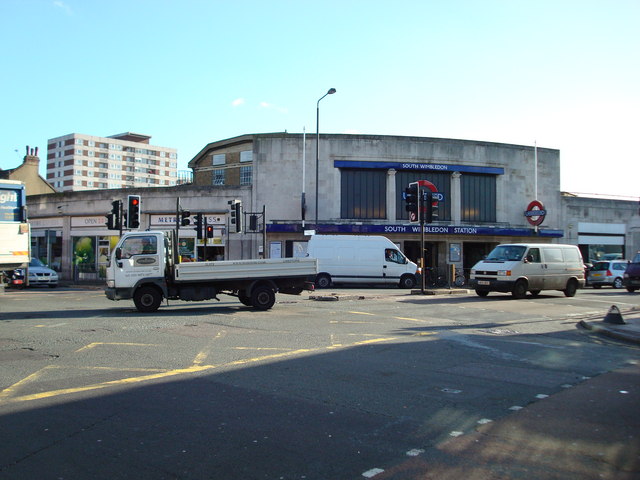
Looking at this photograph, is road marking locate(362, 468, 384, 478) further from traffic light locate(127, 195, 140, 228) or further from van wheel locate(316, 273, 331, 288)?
van wheel locate(316, 273, 331, 288)

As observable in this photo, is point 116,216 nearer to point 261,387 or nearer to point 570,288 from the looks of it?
point 261,387

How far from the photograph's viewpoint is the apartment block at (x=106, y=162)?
366 ft

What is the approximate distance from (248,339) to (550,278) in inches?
558

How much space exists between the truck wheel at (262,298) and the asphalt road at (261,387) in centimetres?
195

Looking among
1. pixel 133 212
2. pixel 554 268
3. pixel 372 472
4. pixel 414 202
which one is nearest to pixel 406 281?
pixel 414 202

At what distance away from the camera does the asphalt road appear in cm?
419

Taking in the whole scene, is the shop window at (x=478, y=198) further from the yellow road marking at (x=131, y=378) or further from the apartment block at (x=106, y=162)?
the apartment block at (x=106, y=162)

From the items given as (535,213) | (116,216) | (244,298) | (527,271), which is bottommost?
(244,298)

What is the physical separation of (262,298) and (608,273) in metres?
22.7

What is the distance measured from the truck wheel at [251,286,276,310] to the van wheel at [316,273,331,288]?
37.7ft

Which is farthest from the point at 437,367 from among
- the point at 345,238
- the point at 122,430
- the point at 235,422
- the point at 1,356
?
the point at 345,238

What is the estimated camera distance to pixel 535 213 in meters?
36.1

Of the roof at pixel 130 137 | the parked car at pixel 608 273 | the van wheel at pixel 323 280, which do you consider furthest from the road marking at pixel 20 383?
the roof at pixel 130 137

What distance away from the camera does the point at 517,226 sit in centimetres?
3684
